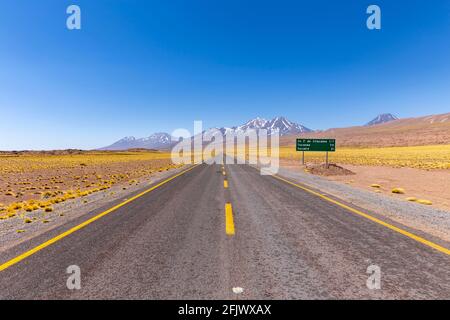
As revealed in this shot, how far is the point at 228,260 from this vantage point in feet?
12.9

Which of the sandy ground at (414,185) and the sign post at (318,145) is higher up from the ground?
the sign post at (318,145)

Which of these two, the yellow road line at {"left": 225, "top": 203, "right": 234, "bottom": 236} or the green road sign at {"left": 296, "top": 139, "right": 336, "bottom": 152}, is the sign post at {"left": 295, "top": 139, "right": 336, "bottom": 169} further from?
the yellow road line at {"left": 225, "top": 203, "right": 234, "bottom": 236}

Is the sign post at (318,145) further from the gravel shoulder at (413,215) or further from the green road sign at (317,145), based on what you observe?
the gravel shoulder at (413,215)

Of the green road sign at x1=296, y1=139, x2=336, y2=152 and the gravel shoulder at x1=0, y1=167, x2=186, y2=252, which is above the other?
the green road sign at x1=296, y1=139, x2=336, y2=152

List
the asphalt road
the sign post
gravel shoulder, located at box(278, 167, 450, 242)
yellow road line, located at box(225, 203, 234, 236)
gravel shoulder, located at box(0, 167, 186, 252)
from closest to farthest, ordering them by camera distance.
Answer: the asphalt road → gravel shoulder, located at box(0, 167, 186, 252) → yellow road line, located at box(225, 203, 234, 236) → gravel shoulder, located at box(278, 167, 450, 242) → the sign post

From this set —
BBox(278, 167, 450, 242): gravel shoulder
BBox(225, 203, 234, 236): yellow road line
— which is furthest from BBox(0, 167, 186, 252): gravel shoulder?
BBox(278, 167, 450, 242): gravel shoulder

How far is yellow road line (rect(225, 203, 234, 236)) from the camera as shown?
17.9ft

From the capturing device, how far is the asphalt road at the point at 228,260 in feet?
10.1

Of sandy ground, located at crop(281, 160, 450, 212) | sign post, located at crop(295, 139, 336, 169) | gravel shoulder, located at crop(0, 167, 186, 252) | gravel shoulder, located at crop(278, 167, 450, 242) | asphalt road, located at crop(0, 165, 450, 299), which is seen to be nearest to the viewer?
asphalt road, located at crop(0, 165, 450, 299)

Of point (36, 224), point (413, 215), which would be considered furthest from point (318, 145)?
point (36, 224)

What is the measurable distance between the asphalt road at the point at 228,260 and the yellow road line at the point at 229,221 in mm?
25

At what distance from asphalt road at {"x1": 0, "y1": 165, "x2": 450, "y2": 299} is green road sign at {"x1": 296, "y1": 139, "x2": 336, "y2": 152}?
76.5 ft

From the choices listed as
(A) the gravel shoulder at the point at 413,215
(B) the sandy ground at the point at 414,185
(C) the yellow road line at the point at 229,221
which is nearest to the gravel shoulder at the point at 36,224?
(C) the yellow road line at the point at 229,221
